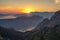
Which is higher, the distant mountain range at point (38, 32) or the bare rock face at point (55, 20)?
the bare rock face at point (55, 20)

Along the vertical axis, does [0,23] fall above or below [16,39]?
above

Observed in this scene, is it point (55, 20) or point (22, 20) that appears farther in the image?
point (22, 20)

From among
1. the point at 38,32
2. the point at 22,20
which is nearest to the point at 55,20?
the point at 38,32

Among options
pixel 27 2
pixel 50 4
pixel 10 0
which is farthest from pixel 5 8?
pixel 50 4

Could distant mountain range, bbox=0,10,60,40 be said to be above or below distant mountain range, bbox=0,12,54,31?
A: below

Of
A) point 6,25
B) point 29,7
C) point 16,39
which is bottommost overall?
point 16,39

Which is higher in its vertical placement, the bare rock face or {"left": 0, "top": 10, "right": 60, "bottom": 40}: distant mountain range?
the bare rock face

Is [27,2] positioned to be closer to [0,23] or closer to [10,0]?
[10,0]

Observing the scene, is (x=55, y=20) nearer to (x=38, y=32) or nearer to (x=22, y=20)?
(x=38, y=32)

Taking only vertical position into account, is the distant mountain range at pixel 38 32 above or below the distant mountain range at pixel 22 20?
below
